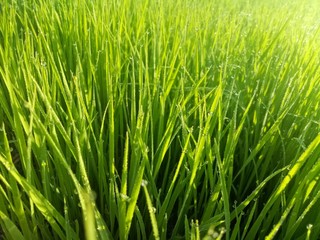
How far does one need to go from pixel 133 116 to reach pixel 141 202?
136 mm

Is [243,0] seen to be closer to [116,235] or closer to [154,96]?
[154,96]

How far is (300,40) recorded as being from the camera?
1.24 m

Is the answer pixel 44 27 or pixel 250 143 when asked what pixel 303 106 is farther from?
pixel 44 27

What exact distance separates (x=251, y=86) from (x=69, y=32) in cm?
43

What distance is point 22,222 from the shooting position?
505mm

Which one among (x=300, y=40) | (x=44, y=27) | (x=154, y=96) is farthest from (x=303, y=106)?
(x=44, y=27)

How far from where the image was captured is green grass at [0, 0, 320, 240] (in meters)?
0.49

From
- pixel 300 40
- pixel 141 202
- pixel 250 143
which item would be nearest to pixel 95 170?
pixel 141 202

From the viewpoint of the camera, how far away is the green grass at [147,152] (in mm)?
486

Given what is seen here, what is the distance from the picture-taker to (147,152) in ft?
2.06

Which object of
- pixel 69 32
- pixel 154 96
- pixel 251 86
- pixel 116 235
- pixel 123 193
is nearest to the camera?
pixel 123 193

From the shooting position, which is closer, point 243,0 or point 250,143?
point 250,143

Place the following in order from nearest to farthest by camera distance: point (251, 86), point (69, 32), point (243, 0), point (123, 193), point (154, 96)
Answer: point (123, 193), point (154, 96), point (251, 86), point (69, 32), point (243, 0)

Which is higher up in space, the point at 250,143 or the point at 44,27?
the point at 44,27
